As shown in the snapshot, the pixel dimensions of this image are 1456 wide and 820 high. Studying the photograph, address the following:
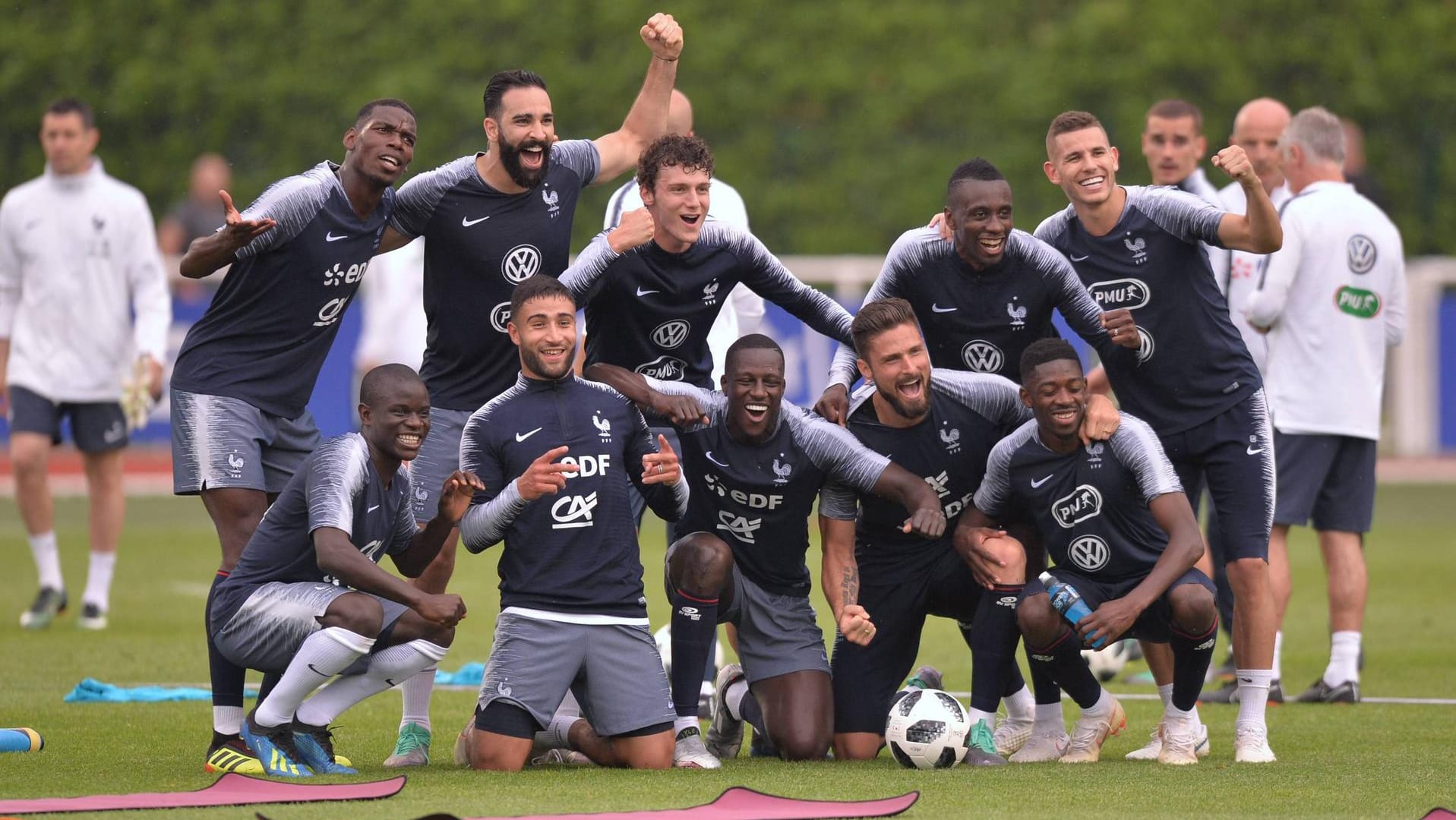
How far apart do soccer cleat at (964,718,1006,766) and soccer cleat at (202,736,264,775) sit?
232 cm

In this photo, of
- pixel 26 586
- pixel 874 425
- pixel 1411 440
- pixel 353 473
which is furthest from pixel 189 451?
pixel 1411 440

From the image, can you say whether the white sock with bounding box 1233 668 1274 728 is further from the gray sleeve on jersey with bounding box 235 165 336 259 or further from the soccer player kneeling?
the gray sleeve on jersey with bounding box 235 165 336 259

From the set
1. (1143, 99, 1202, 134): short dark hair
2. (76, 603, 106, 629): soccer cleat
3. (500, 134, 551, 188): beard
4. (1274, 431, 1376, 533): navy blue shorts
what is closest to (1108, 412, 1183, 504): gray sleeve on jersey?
(500, 134, 551, 188): beard

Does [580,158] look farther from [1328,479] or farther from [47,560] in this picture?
[47,560]

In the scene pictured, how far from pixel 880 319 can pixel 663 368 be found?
0.91 metres

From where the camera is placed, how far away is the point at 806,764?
6.88 meters

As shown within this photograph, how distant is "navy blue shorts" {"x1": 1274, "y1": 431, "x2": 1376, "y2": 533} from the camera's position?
9047mm

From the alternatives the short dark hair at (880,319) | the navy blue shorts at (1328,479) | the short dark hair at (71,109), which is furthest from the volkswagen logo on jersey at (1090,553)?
the short dark hair at (71,109)

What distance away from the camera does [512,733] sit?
6.65 metres

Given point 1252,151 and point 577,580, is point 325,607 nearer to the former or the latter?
point 577,580

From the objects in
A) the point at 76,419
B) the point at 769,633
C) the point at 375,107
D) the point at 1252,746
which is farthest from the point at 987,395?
the point at 76,419

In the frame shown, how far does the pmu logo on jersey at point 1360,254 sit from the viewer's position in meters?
9.12

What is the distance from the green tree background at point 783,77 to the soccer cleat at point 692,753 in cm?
1569

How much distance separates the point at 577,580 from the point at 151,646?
159 inches
